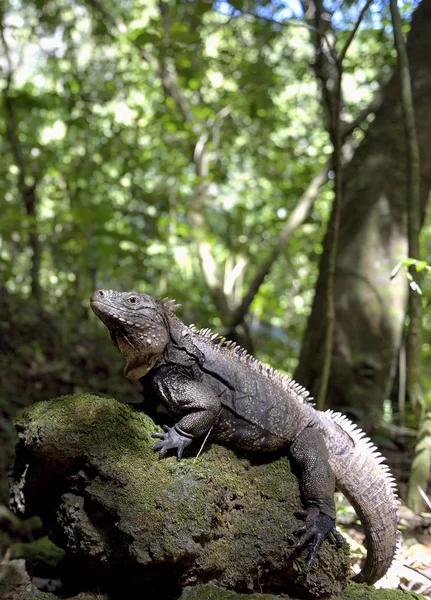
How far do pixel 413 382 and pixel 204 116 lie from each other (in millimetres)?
6140

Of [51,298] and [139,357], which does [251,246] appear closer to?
[51,298]

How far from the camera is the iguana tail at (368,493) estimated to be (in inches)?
133

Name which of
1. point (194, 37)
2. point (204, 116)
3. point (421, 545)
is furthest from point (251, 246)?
point (421, 545)

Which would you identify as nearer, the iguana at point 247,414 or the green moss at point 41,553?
the iguana at point 247,414

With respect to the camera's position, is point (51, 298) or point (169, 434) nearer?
point (169, 434)

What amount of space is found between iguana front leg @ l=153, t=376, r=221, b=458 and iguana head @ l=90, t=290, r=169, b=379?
0.20 meters

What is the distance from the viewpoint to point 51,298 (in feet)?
33.0

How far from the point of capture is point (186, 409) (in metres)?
3.09

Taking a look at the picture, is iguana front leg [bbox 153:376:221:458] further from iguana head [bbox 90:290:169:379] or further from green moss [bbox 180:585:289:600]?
green moss [bbox 180:585:289:600]

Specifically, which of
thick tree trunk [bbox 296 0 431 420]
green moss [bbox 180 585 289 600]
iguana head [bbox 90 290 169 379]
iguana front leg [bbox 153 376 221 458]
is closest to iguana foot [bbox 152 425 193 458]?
iguana front leg [bbox 153 376 221 458]

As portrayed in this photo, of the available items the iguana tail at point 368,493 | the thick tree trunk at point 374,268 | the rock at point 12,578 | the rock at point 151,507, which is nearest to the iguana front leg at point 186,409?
the rock at point 151,507

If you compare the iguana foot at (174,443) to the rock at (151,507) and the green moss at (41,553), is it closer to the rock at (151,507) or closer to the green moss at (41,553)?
the rock at (151,507)

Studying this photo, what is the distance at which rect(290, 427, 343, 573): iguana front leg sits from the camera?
304 centimetres

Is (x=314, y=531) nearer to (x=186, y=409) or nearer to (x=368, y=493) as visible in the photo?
(x=368, y=493)
